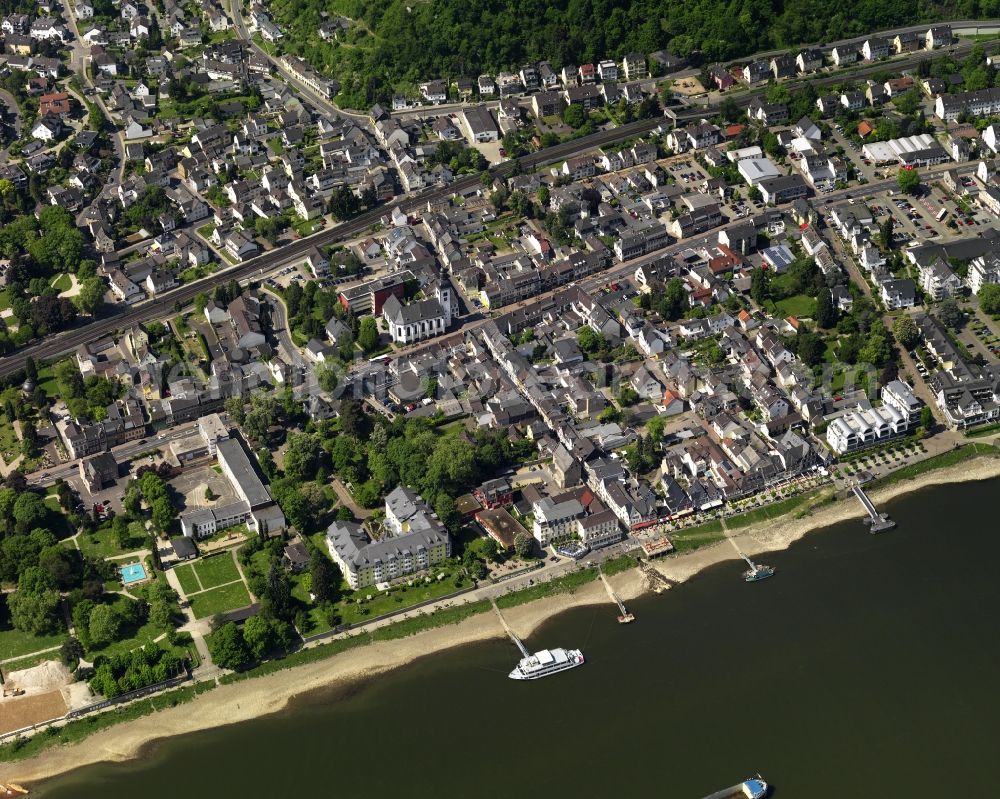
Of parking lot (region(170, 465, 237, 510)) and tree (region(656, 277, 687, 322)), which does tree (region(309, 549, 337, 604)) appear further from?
tree (region(656, 277, 687, 322))

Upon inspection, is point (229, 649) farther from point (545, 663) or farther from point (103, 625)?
point (545, 663)

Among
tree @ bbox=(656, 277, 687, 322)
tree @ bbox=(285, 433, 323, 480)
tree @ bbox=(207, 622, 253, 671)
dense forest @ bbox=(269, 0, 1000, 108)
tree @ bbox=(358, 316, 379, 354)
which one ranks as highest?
dense forest @ bbox=(269, 0, 1000, 108)

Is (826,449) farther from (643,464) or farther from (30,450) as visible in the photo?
(30,450)

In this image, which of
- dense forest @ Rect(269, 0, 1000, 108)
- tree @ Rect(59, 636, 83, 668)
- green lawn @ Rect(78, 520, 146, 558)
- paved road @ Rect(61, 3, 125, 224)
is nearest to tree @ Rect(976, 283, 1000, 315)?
dense forest @ Rect(269, 0, 1000, 108)

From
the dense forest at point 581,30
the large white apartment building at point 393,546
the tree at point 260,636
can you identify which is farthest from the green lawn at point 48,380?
the dense forest at point 581,30

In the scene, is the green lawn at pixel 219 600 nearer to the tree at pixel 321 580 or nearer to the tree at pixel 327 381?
the tree at pixel 321 580

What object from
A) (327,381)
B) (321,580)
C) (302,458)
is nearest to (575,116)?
(327,381)

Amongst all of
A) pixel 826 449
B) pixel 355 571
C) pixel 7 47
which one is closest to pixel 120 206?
pixel 7 47
